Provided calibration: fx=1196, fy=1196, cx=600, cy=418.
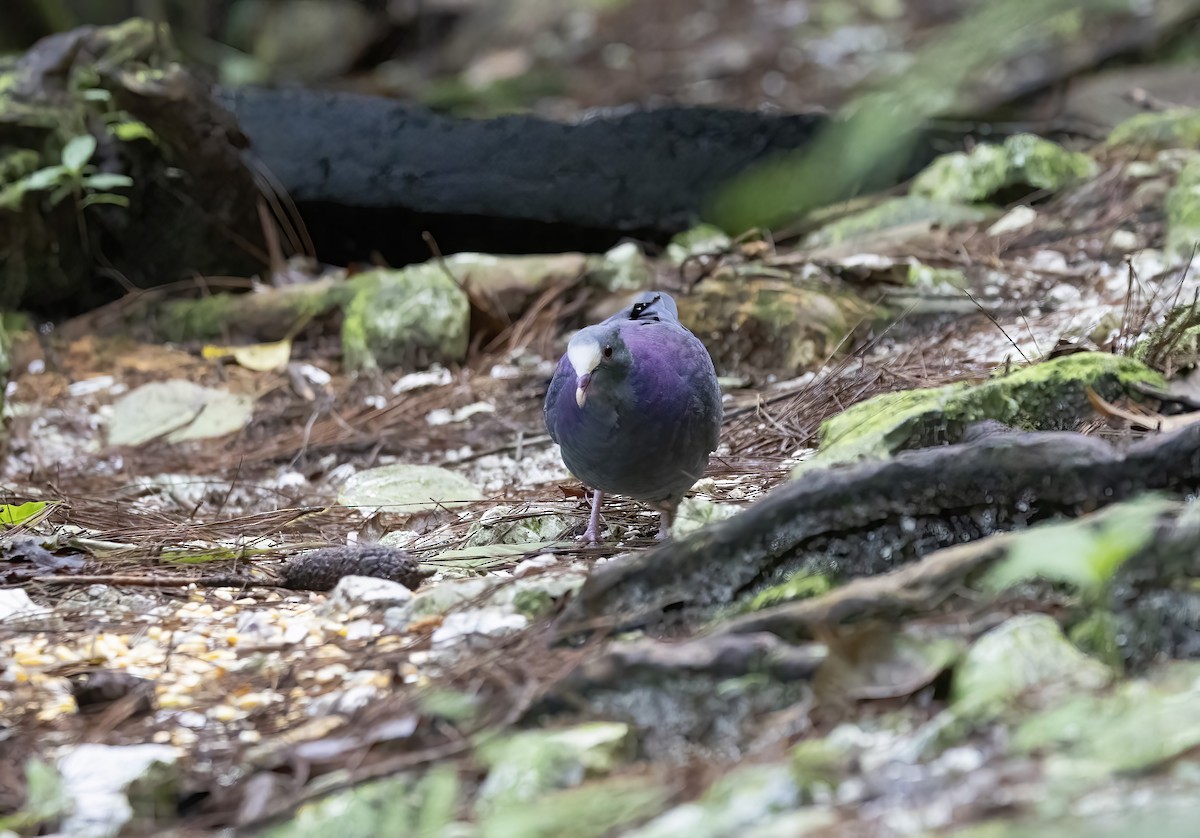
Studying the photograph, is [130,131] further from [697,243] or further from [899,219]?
[899,219]

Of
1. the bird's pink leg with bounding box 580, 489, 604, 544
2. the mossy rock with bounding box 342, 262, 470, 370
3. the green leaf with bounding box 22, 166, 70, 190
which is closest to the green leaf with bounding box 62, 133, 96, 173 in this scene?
the green leaf with bounding box 22, 166, 70, 190

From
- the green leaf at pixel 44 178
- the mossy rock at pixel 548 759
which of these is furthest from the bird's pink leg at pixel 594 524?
the green leaf at pixel 44 178

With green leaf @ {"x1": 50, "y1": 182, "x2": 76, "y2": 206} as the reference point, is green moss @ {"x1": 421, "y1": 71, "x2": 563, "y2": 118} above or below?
below

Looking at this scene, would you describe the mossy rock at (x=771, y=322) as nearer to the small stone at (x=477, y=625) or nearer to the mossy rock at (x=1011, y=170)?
the mossy rock at (x=1011, y=170)

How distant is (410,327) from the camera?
15.4ft

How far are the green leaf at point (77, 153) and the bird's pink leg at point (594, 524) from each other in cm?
298

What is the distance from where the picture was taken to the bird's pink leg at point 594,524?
9.19 ft

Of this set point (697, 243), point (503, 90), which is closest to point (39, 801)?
point (697, 243)

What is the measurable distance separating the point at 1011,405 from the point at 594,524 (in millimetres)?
996

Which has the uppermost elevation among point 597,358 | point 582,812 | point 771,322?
point 597,358

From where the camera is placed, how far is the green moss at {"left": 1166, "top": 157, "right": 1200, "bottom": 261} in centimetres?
398

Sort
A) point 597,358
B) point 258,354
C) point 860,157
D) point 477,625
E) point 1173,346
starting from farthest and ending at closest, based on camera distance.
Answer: point 860,157 → point 258,354 → point 1173,346 → point 597,358 → point 477,625

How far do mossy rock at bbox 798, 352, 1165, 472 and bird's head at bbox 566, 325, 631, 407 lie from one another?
0.47 m

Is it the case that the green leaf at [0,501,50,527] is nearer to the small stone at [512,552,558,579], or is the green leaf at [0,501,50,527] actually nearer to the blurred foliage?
the small stone at [512,552,558,579]
